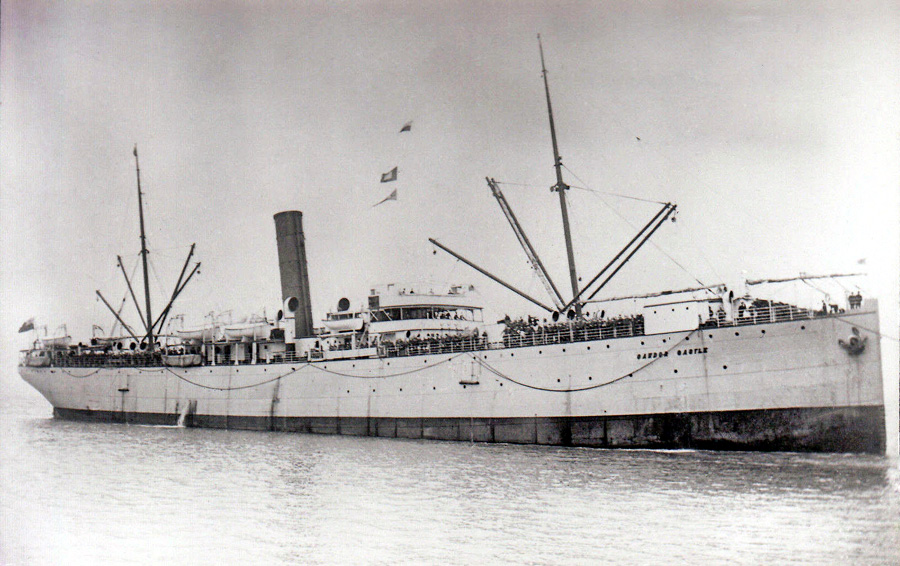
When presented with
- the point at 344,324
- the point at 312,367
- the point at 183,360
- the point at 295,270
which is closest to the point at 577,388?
the point at 344,324

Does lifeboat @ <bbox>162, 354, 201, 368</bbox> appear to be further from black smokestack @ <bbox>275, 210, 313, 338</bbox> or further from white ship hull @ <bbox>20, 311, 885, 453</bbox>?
black smokestack @ <bbox>275, 210, 313, 338</bbox>

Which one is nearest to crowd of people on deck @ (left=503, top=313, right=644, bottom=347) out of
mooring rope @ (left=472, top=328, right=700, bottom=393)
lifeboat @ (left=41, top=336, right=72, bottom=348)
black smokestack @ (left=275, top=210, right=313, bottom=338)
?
mooring rope @ (left=472, top=328, right=700, bottom=393)

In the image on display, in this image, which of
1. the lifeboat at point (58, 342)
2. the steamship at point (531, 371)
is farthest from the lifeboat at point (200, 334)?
the lifeboat at point (58, 342)

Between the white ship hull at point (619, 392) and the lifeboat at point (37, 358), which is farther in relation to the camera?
the lifeboat at point (37, 358)

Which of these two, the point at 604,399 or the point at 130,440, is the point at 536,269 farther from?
the point at 130,440

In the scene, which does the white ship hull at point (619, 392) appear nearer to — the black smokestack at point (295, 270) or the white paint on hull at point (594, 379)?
the white paint on hull at point (594, 379)

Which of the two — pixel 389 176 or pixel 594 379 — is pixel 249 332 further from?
pixel 594 379
